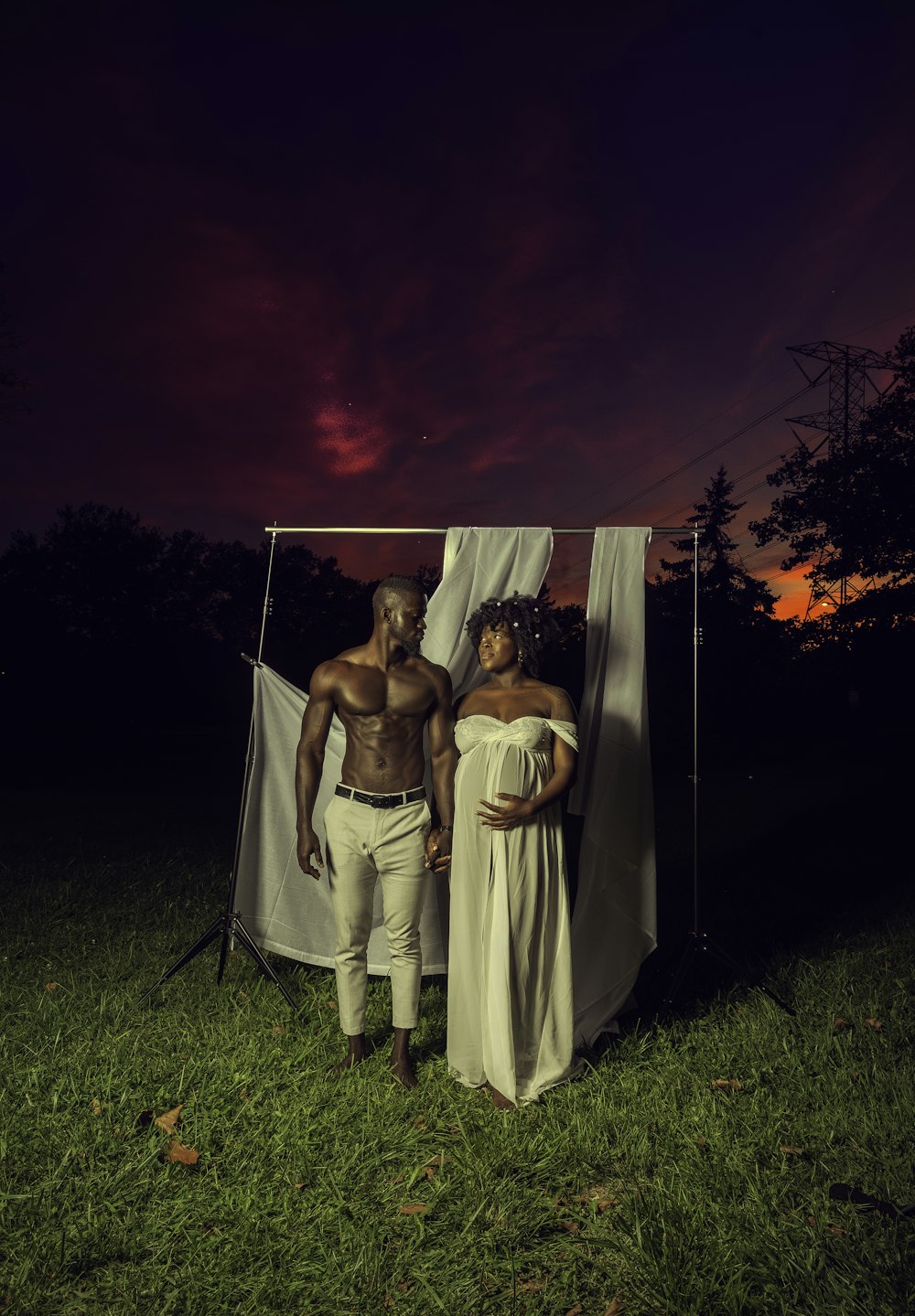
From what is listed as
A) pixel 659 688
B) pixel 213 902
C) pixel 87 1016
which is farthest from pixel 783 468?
pixel 87 1016

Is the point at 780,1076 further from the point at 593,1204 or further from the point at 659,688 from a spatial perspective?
the point at 659,688

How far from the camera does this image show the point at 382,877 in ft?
16.5

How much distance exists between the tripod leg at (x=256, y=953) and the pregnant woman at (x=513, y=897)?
4.53 ft

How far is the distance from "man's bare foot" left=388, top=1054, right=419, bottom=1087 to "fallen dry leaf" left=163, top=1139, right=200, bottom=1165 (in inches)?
44.1

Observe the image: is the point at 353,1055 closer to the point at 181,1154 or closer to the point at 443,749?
the point at 181,1154

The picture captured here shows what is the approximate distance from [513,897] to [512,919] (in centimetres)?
11

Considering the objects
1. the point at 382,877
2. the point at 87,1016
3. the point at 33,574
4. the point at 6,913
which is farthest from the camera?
the point at 33,574

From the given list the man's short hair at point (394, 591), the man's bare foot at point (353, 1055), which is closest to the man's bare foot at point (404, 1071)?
the man's bare foot at point (353, 1055)

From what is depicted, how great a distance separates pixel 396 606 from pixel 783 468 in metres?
29.0

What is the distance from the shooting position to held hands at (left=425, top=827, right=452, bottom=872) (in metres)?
4.91

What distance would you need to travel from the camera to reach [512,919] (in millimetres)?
4586

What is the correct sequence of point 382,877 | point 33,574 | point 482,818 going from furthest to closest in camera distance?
1. point 33,574
2. point 382,877
3. point 482,818

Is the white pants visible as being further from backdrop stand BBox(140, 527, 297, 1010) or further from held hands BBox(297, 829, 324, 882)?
backdrop stand BBox(140, 527, 297, 1010)

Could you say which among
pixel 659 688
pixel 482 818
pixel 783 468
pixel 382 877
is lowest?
pixel 382 877
